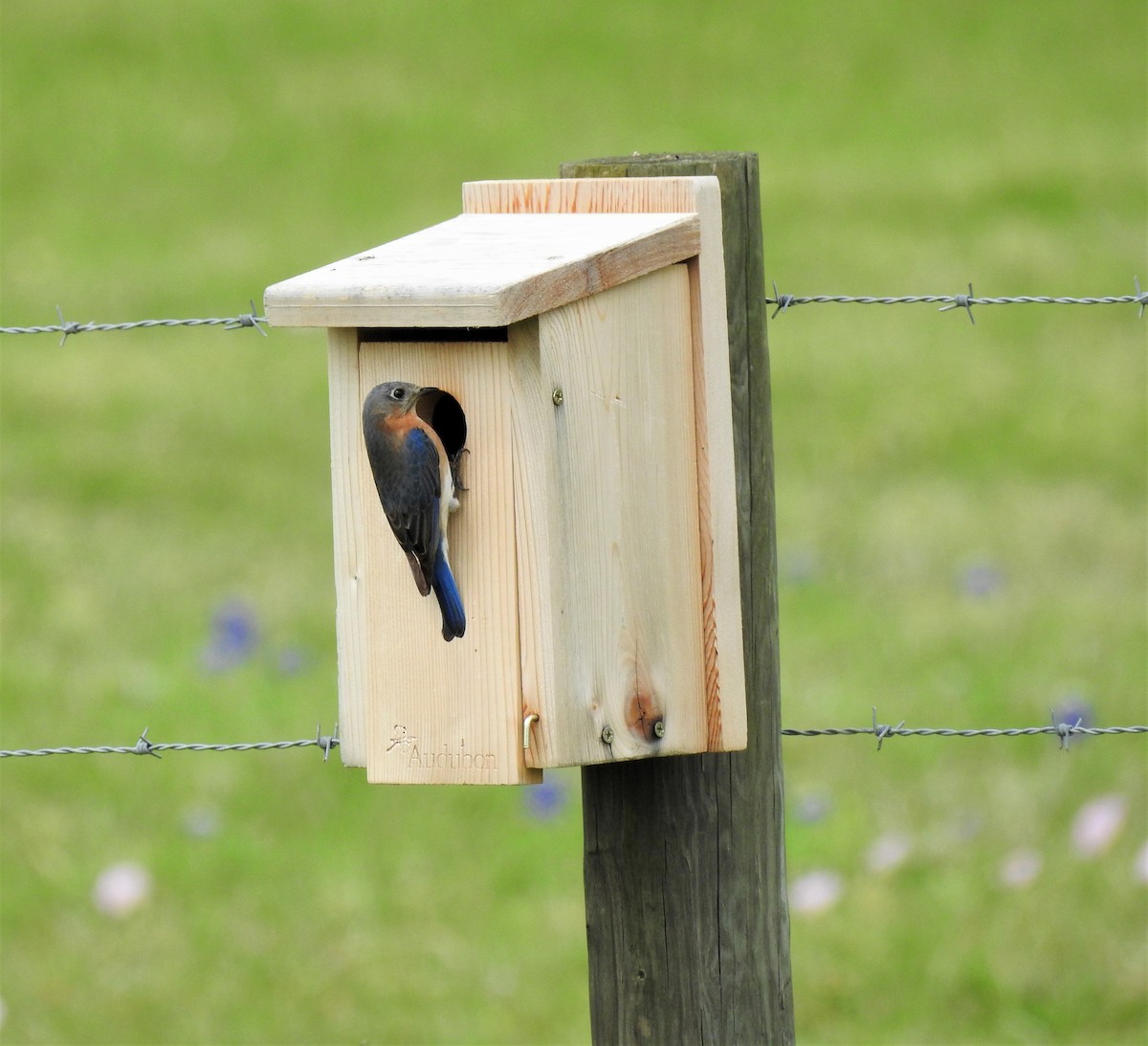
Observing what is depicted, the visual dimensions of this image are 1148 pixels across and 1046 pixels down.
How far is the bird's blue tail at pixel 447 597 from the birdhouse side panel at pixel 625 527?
0.14 m

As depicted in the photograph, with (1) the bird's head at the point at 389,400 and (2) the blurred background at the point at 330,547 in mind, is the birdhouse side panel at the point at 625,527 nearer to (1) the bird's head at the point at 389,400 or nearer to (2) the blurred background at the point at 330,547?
(1) the bird's head at the point at 389,400

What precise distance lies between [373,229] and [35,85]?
5860 mm

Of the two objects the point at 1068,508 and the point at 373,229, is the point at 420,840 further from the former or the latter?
the point at 373,229

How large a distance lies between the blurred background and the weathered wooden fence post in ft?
6.36

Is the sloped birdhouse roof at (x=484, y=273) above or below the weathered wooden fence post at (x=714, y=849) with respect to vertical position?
above

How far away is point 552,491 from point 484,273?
0.32 metres

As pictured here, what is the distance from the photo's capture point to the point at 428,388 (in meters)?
2.64

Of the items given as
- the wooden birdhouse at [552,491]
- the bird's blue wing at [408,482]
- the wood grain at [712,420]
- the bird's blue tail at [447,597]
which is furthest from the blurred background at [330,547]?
the bird's blue wing at [408,482]

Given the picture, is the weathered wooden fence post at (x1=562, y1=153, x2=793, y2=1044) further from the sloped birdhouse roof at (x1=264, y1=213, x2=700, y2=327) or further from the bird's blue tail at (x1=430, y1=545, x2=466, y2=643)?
the bird's blue tail at (x1=430, y1=545, x2=466, y2=643)

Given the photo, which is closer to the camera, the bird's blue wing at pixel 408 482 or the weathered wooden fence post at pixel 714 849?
the bird's blue wing at pixel 408 482

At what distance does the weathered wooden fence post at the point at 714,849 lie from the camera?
113 inches

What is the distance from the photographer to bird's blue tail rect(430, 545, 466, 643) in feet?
8.57

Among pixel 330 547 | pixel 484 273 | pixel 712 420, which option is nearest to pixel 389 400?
pixel 484 273

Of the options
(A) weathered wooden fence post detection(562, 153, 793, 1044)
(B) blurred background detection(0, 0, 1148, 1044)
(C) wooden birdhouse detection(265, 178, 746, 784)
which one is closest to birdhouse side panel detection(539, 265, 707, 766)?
(C) wooden birdhouse detection(265, 178, 746, 784)
